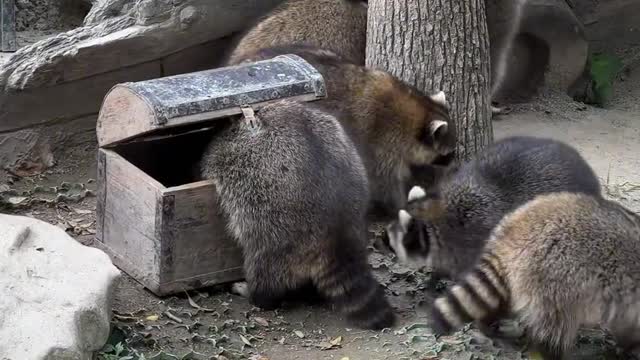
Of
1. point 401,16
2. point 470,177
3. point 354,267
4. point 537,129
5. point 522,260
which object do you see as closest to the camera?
point 522,260

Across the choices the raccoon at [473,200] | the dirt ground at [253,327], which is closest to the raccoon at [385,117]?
the dirt ground at [253,327]

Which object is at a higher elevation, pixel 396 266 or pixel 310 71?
pixel 310 71

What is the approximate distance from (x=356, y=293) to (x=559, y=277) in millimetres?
1074

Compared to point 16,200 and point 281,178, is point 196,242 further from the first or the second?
point 16,200

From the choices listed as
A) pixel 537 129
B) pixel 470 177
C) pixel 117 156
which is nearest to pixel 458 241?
pixel 470 177

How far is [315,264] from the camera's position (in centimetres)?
514

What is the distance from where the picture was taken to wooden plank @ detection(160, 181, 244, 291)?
515 centimetres

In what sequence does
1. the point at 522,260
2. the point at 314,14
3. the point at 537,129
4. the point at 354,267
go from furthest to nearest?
the point at 537,129
the point at 314,14
the point at 354,267
the point at 522,260

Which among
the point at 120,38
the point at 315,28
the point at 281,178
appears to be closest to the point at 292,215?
the point at 281,178

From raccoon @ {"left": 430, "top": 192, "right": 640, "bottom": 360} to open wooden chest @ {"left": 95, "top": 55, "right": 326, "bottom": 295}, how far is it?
4.03 feet

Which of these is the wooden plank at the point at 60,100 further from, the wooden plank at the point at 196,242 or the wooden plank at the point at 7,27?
the wooden plank at the point at 196,242

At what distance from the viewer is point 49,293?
14.0ft

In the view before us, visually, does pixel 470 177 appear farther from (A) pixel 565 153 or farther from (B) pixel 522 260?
Answer: (B) pixel 522 260

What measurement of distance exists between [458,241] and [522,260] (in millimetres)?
762
